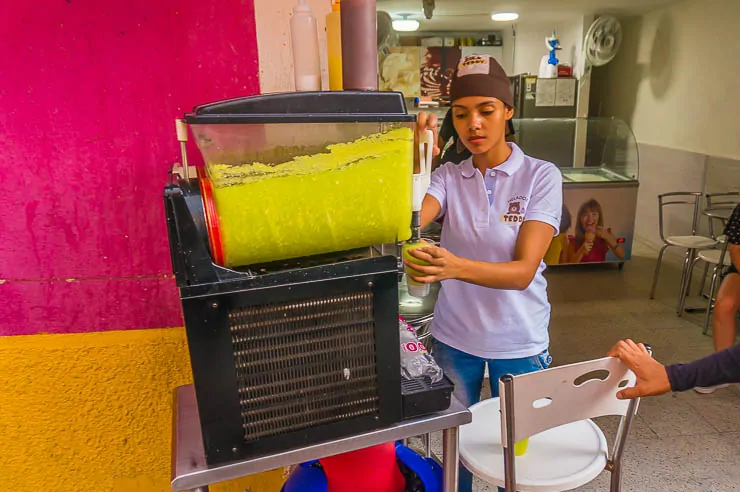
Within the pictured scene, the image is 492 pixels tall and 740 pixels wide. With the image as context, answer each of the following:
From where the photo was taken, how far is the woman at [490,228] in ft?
4.58

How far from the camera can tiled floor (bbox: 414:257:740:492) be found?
A: 2.24 metres

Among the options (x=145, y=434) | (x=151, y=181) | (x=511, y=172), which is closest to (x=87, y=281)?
(x=151, y=181)

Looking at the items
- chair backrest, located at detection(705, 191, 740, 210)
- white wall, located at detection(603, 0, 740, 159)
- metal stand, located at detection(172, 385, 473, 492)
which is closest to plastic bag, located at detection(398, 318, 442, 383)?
metal stand, located at detection(172, 385, 473, 492)

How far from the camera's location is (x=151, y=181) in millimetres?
1438

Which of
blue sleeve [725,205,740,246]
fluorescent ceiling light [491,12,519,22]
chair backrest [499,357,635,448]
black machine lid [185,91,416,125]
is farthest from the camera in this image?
fluorescent ceiling light [491,12,519,22]

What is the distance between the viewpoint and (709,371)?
4.31 ft

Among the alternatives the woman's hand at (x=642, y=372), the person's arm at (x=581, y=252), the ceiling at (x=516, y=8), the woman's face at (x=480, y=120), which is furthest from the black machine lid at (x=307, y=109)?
the ceiling at (x=516, y=8)

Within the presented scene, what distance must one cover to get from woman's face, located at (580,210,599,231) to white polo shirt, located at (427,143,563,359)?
3.42m

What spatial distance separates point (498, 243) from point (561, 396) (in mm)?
419

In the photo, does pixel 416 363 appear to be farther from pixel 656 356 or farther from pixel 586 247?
pixel 586 247

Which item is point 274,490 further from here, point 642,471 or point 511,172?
point 642,471

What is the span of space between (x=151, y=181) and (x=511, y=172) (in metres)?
0.99

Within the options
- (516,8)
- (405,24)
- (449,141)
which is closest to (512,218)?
(449,141)

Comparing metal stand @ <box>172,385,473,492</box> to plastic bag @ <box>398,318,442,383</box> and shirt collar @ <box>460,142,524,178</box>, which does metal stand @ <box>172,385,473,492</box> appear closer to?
plastic bag @ <box>398,318,442,383</box>
